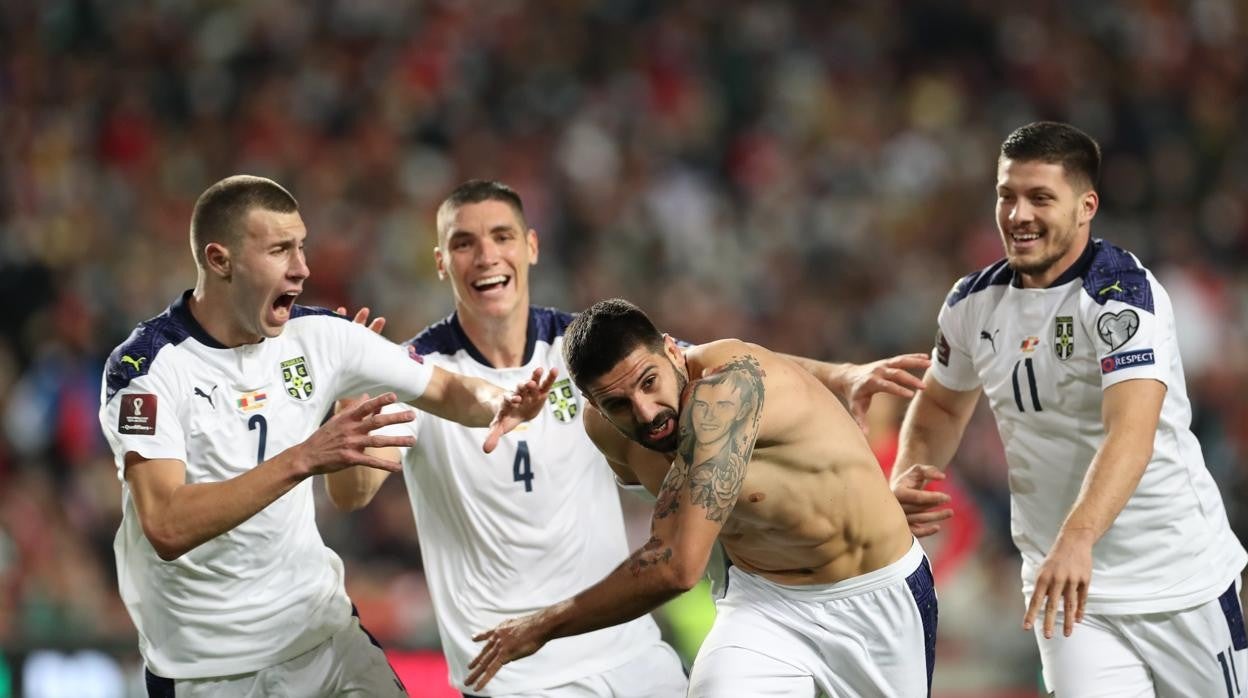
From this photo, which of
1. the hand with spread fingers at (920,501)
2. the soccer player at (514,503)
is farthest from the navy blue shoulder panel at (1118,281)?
the hand with spread fingers at (920,501)

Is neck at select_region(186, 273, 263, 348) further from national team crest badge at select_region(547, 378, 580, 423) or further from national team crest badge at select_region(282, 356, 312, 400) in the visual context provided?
national team crest badge at select_region(547, 378, 580, 423)

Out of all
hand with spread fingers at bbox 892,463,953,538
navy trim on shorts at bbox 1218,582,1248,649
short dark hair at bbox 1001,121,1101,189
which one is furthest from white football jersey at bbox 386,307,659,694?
navy trim on shorts at bbox 1218,582,1248,649

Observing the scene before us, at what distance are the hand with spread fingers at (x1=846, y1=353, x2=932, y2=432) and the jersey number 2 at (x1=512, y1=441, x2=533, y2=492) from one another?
125cm

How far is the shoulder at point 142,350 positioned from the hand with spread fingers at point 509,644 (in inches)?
61.0

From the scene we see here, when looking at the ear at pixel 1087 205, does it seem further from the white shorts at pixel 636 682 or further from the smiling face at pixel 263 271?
the smiling face at pixel 263 271

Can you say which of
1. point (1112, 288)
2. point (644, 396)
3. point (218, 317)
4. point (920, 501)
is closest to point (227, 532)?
point (218, 317)

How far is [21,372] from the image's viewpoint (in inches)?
443

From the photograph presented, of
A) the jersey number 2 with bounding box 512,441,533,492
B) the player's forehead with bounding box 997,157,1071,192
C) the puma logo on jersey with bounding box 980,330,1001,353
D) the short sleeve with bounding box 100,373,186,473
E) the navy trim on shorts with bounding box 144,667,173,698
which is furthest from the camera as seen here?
the jersey number 2 with bounding box 512,441,533,492

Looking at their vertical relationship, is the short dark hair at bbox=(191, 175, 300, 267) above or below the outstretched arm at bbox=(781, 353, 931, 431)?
above

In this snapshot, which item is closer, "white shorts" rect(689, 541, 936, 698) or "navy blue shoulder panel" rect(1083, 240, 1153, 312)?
"white shorts" rect(689, 541, 936, 698)

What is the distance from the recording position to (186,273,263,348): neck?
5.21 metres

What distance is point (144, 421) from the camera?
16.0 ft

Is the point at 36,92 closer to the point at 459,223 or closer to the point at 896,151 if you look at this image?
the point at 896,151

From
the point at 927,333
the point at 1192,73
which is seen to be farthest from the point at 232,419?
the point at 1192,73
